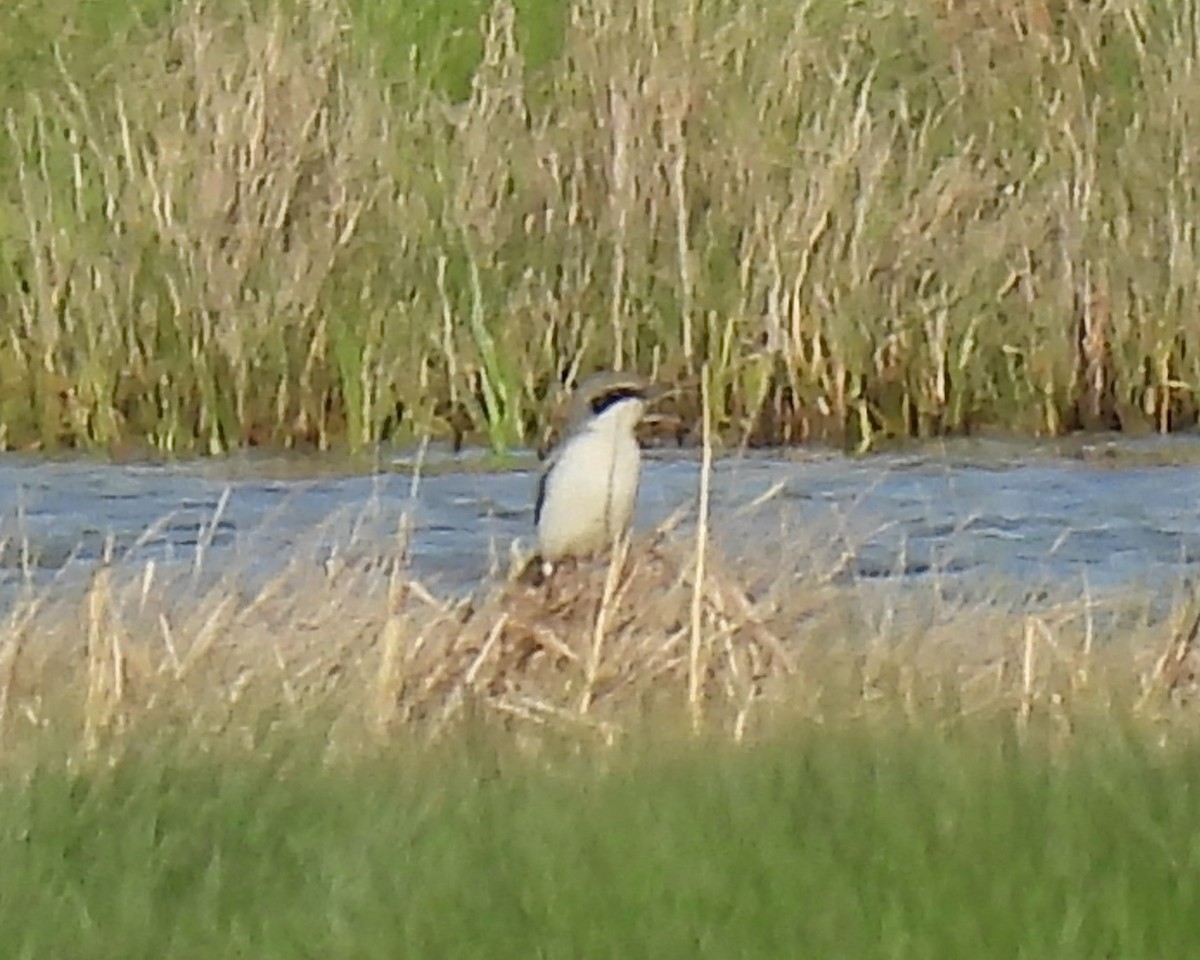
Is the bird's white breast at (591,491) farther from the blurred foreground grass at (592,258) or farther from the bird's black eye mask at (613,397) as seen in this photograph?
Answer: the blurred foreground grass at (592,258)

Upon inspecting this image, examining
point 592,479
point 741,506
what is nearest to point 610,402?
point 592,479

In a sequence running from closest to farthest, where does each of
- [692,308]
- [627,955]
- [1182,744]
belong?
[627,955] → [1182,744] → [692,308]

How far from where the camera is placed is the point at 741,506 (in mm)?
8031

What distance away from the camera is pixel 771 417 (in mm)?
10305

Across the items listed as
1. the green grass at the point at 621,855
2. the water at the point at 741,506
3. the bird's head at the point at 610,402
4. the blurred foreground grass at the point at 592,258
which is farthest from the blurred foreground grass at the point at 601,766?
the blurred foreground grass at the point at 592,258

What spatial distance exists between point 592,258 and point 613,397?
3.54 meters

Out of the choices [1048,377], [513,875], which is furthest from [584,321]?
[513,875]

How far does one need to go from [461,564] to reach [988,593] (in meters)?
1.87

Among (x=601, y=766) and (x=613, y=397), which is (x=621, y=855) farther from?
(x=613, y=397)

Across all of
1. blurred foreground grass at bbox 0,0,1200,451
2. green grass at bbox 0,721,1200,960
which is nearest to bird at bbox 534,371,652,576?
green grass at bbox 0,721,1200,960

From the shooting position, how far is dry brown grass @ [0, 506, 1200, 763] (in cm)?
609

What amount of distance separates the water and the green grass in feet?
7.74

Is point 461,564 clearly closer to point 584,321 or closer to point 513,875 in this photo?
point 584,321

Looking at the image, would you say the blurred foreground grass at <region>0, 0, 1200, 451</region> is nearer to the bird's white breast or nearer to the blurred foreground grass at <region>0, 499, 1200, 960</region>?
the blurred foreground grass at <region>0, 499, 1200, 960</region>
